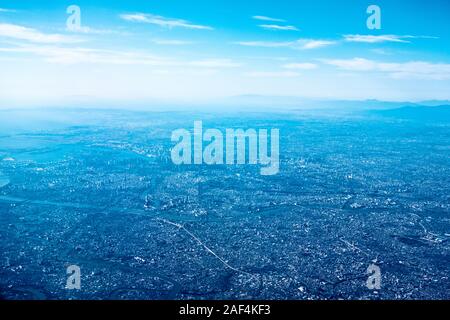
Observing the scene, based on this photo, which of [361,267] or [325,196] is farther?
[325,196]
